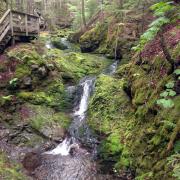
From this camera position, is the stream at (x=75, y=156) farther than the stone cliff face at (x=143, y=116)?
Yes

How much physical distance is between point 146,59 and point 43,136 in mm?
5901

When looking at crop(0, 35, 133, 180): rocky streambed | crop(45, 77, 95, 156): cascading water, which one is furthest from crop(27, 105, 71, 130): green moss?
A: crop(45, 77, 95, 156): cascading water

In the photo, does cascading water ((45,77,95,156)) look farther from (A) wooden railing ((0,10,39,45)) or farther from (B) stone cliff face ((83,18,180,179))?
(A) wooden railing ((0,10,39,45))

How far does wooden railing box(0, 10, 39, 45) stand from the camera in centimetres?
1589

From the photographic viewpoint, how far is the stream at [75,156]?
9812mm

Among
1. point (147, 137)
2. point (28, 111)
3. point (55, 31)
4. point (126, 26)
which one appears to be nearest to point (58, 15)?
point (55, 31)

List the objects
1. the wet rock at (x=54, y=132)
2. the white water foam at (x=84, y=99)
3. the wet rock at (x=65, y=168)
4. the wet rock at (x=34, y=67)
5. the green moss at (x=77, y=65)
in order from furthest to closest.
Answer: the green moss at (x=77, y=65), the wet rock at (x=34, y=67), the white water foam at (x=84, y=99), the wet rock at (x=54, y=132), the wet rock at (x=65, y=168)

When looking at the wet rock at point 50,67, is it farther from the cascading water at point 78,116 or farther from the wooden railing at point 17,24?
the wooden railing at point 17,24

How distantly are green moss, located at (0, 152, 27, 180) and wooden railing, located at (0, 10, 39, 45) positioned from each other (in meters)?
8.14

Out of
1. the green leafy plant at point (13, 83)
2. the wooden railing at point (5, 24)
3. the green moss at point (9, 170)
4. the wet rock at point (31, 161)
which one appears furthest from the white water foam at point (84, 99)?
the wooden railing at point (5, 24)

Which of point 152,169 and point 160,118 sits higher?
point 160,118

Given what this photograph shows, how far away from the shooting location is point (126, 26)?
21.4 metres

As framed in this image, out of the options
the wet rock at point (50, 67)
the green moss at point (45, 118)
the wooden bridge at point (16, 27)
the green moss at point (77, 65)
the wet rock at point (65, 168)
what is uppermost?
the wooden bridge at point (16, 27)

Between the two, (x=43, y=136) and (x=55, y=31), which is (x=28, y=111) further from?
(x=55, y=31)
